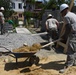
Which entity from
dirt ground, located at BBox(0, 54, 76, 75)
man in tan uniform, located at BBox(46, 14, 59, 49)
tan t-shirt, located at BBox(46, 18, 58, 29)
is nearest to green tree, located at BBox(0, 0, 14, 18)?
man in tan uniform, located at BBox(46, 14, 59, 49)

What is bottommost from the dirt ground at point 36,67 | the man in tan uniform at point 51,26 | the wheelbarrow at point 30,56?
the dirt ground at point 36,67

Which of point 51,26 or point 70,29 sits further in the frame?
point 51,26

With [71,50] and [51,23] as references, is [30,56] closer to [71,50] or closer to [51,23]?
[71,50]

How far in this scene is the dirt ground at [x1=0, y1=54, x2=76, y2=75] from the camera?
290 inches

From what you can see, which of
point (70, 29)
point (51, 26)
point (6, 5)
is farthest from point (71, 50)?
point (6, 5)

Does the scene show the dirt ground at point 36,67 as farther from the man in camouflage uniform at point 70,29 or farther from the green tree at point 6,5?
the green tree at point 6,5

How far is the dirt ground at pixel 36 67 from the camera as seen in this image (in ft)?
24.2

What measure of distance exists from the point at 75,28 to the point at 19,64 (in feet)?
8.06

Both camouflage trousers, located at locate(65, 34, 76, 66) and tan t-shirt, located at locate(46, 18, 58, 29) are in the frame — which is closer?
camouflage trousers, located at locate(65, 34, 76, 66)

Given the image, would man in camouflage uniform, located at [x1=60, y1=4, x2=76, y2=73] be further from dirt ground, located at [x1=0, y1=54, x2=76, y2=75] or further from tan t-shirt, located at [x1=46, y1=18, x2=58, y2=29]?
tan t-shirt, located at [x1=46, y1=18, x2=58, y2=29]

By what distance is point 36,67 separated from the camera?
8016 millimetres

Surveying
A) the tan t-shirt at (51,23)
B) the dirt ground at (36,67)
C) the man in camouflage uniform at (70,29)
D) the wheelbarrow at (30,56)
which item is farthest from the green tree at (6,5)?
the man in camouflage uniform at (70,29)

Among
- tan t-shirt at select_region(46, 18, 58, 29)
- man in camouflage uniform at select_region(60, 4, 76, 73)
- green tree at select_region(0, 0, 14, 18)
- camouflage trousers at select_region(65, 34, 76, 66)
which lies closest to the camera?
man in camouflage uniform at select_region(60, 4, 76, 73)

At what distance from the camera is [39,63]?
8617 mm
